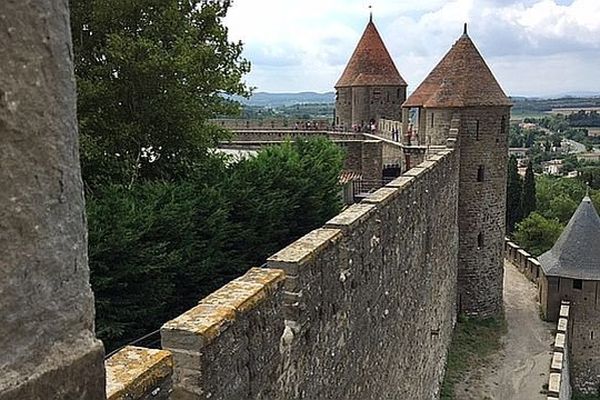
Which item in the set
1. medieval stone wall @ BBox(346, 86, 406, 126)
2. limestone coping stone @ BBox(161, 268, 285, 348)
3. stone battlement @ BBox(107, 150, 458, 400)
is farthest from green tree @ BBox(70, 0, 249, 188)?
medieval stone wall @ BBox(346, 86, 406, 126)

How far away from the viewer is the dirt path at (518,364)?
50.6 ft

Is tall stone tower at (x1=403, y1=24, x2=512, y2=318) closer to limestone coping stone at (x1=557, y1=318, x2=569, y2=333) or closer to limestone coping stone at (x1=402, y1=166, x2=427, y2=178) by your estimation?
limestone coping stone at (x1=557, y1=318, x2=569, y2=333)

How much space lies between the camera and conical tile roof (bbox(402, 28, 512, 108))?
19125 mm

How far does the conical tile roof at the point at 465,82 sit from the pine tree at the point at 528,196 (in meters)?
22.1

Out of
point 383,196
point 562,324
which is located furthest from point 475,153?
point 383,196

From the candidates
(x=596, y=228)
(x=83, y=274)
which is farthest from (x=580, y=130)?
(x=83, y=274)

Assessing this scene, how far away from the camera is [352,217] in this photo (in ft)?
23.1

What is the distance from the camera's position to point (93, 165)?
1088 cm

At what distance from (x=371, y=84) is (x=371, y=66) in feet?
3.03

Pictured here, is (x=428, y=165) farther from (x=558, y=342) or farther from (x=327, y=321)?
(x=558, y=342)

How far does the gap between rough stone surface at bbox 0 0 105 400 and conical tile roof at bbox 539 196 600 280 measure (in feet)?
67.5

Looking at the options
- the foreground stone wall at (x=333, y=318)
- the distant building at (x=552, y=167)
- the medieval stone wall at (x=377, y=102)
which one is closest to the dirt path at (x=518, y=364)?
the foreground stone wall at (x=333, y=318)

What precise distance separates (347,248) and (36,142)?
5.54m

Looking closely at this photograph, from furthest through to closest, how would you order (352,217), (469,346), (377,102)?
(377,102) < (469,346) < (352,217)
